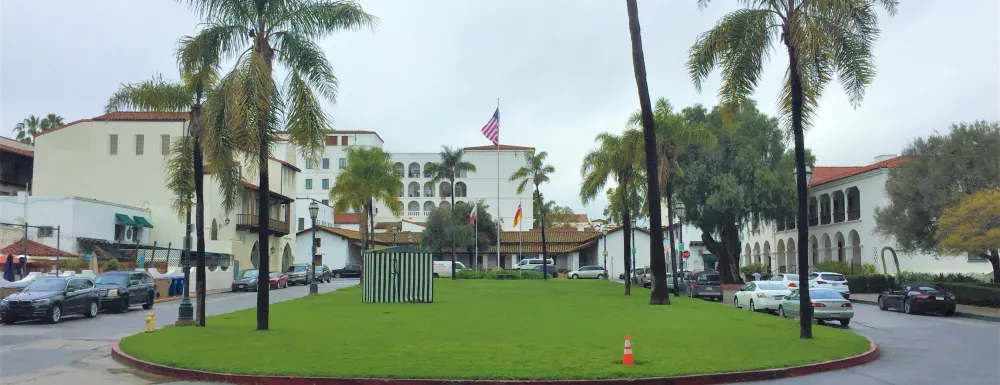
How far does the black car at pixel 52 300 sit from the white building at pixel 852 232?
1546 inches

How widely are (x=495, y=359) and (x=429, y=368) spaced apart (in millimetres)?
1504

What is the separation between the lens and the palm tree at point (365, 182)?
50.3m

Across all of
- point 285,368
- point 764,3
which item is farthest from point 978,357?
point 285,368

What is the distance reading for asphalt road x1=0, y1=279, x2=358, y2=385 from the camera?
41.2ft

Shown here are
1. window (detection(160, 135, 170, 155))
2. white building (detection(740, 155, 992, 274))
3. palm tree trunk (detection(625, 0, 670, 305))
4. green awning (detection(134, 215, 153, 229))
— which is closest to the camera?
palm tree trunk (detection(625, 0, 670, 305))

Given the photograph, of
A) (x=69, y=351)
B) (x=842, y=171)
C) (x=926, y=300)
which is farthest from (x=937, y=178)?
(x=69, y=351)

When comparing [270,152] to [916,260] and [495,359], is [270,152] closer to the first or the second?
[495,359]

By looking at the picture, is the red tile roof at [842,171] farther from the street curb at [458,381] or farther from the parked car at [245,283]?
the parked car at [245,283]

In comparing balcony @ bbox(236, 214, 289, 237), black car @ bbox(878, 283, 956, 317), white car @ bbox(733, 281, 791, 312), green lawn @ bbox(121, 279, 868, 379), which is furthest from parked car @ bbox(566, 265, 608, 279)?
green lawn @ bbox(121, 279, 868, 379)

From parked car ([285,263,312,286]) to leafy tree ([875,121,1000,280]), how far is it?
40.1m

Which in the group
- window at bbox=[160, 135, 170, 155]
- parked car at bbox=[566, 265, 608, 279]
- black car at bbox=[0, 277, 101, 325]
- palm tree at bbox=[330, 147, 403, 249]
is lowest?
parked car at bbox=[566, 265, 608, 279]

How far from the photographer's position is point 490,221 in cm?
8325

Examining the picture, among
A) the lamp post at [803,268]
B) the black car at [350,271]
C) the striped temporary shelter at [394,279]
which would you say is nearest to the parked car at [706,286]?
the striped temporary shelter at [394,279]

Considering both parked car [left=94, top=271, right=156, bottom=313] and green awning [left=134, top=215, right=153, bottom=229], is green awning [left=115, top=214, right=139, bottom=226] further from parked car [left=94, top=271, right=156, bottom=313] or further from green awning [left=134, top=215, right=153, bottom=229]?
parked car [left=94, top=271, right=156, bottom=313]
